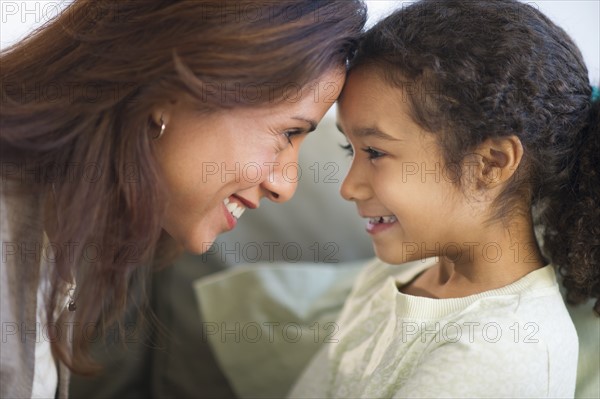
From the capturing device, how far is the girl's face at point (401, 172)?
108cm

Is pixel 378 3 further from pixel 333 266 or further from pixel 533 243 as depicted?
pixel 533 243

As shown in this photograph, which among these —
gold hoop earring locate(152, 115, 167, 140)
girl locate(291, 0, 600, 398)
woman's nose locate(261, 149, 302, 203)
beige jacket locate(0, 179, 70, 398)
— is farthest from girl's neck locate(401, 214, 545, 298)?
beige jacket locate(0, 179, 70, 398)

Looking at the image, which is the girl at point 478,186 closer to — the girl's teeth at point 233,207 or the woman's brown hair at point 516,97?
the woman's brown hair at point 516,97

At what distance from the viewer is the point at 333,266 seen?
1.67m

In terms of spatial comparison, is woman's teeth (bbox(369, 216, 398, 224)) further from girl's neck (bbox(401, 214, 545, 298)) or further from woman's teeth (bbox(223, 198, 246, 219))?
woman's teeth (bbox(223, 198, 246, 219))

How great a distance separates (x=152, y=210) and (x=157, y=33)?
0.78ft

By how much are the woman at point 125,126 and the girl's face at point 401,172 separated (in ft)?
0.18

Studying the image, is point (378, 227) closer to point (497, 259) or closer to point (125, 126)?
point (497, 259)

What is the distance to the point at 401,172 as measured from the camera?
1.09 m

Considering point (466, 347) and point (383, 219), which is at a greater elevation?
point (383, 219)

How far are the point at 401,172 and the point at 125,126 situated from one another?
1.34 ft

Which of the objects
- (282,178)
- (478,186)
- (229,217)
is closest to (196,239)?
(229,217)

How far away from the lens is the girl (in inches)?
39.1

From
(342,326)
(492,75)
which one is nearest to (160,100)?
(492,75)
